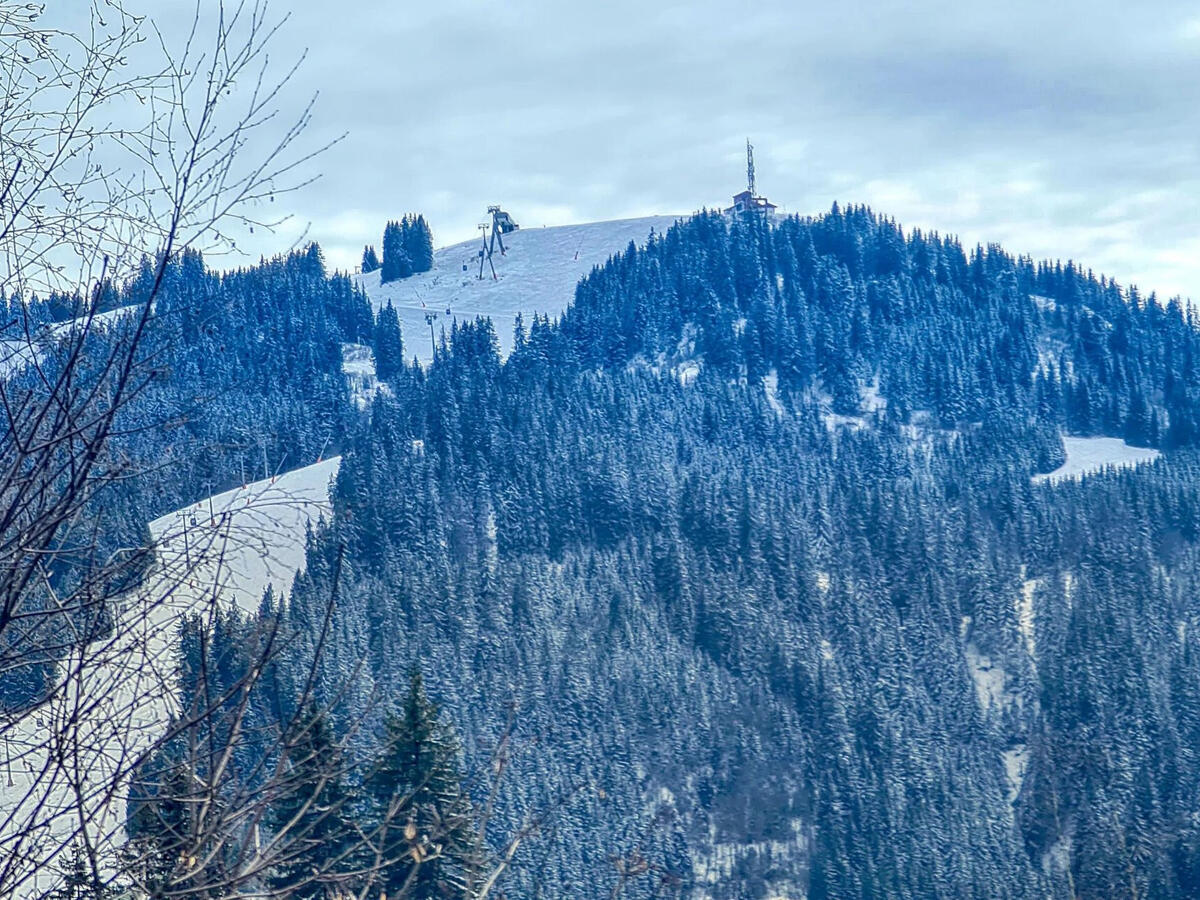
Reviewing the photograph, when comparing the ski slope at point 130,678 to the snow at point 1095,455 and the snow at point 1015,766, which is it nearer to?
the snow at point 1015,766

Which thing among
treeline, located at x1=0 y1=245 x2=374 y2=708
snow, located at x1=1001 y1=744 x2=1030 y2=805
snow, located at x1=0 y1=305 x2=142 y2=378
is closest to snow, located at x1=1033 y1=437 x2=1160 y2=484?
snow, located at x1=1001 y1=744 x2=1030 y2=805

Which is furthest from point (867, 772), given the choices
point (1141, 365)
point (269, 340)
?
point (1141, 365)

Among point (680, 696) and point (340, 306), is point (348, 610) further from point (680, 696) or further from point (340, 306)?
point (340, 306)

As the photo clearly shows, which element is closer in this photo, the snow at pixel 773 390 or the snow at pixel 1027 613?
the snow at pixel 1027 613

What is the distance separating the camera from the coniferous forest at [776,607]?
316 feet

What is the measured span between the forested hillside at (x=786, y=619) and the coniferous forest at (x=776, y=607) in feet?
1.17

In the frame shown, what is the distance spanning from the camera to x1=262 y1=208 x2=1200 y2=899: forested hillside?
97.2 metres

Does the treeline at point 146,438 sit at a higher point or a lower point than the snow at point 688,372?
higher

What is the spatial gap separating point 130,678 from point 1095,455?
184 meters

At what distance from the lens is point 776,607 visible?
130 m

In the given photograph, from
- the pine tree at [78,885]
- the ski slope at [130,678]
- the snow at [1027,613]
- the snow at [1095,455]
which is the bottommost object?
the snow at [1027,613]

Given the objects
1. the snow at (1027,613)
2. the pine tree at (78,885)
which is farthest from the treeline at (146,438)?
the snow at (1027,613)

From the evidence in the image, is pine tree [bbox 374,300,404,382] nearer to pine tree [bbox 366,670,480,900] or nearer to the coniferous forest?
the coniferous forest

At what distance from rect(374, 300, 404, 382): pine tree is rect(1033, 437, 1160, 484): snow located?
79271 mm
